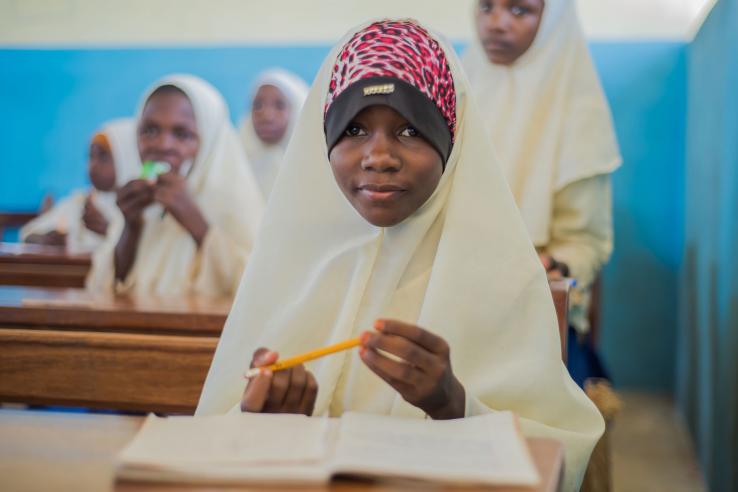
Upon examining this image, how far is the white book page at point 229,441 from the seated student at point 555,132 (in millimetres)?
1915

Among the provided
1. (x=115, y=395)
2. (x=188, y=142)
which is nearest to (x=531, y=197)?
(x=188, y=142)

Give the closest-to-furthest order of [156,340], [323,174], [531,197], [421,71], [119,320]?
1. [421,71]
2. [323,174]
3. [156,340]
4. [119,320]
5. [531,197]

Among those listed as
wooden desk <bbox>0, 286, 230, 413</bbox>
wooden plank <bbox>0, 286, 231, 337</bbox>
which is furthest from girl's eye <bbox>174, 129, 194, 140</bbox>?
wooden desk <bbox>0, 286, 230, 413</bbox>

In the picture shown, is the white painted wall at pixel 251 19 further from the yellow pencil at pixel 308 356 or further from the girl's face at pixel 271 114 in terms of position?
the yellow pencil at pixel 308 356

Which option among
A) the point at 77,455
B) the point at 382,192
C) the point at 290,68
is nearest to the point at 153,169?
the point at 382,192

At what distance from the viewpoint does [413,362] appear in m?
1.23

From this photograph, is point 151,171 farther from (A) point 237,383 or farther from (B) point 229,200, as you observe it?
(A) point 237,383

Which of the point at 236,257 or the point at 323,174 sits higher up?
the point at 323,174

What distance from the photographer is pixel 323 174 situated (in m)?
1.74

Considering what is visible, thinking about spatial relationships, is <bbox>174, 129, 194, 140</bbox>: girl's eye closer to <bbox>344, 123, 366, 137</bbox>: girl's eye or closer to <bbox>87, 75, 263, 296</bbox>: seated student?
<bbox>87, 75, 263, 296</bbox>: seated student

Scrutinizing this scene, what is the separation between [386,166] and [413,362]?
16.2 inches

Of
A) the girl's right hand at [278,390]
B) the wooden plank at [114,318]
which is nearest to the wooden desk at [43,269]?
the wooden plank at [114,318]

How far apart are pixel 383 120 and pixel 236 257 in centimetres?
186

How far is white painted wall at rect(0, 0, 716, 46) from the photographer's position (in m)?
5.85
